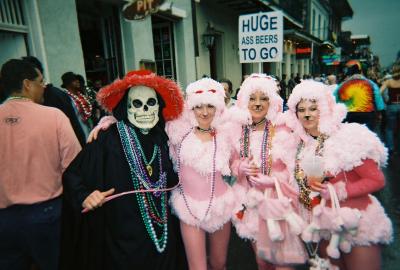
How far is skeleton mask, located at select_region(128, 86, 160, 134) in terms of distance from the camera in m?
2.21

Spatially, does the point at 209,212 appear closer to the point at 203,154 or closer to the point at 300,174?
the point at 203,154

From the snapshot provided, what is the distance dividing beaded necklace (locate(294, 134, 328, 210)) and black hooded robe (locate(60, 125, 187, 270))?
1.21 m

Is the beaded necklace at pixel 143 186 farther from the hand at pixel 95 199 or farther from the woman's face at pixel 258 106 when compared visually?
the woman's face at pixel 258 106

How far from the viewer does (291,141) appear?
89.7 inches

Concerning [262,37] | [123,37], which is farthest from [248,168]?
[123,37]

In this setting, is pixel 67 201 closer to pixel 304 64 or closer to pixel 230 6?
pixel 230 6

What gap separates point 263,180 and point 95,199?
1.23 metres

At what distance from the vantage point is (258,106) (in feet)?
8.16

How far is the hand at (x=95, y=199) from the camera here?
1919 mm

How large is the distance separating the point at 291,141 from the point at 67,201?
1.78 m

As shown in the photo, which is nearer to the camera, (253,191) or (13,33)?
(253,191)

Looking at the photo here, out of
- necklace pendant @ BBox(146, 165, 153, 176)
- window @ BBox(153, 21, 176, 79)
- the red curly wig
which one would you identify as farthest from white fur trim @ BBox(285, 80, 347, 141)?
window @ BBox(153, 21, 176, 79)

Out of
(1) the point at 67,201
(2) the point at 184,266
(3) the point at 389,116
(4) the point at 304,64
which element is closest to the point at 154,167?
(1) the point at 67,201

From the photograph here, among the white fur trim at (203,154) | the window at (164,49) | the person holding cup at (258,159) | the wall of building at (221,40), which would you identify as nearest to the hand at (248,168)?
the person holding cup at (258,159)
